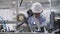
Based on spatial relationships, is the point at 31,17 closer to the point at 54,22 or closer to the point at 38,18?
the point at 38,18

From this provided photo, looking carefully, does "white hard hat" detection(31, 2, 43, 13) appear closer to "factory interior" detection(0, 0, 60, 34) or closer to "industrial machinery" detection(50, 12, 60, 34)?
"factory interior" detection(0, 0, 60, 34)

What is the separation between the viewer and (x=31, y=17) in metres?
1.17

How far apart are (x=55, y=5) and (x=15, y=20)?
1.36 ft

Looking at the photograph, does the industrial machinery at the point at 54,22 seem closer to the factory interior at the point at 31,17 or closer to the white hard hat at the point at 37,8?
the factory interior at the point at 31,17

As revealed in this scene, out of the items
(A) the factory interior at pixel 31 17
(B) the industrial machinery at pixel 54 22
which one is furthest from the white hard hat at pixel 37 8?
(B) the industrial machinery at pixel 54 22

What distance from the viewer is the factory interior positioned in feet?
3.67

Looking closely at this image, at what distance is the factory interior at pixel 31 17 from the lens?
3.67ft

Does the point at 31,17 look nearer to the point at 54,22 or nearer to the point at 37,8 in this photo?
the point at 37,8

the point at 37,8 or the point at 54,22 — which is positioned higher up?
the point at 37,8

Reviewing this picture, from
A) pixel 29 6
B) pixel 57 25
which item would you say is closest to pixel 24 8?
Result: pixel 29 6

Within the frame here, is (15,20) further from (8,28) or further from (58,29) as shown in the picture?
(58,29)

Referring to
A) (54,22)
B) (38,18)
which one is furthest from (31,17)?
(54,22)

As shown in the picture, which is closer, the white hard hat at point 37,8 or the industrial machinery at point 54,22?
the industrial machinery at point 54,22

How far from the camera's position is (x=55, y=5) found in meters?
1.22
